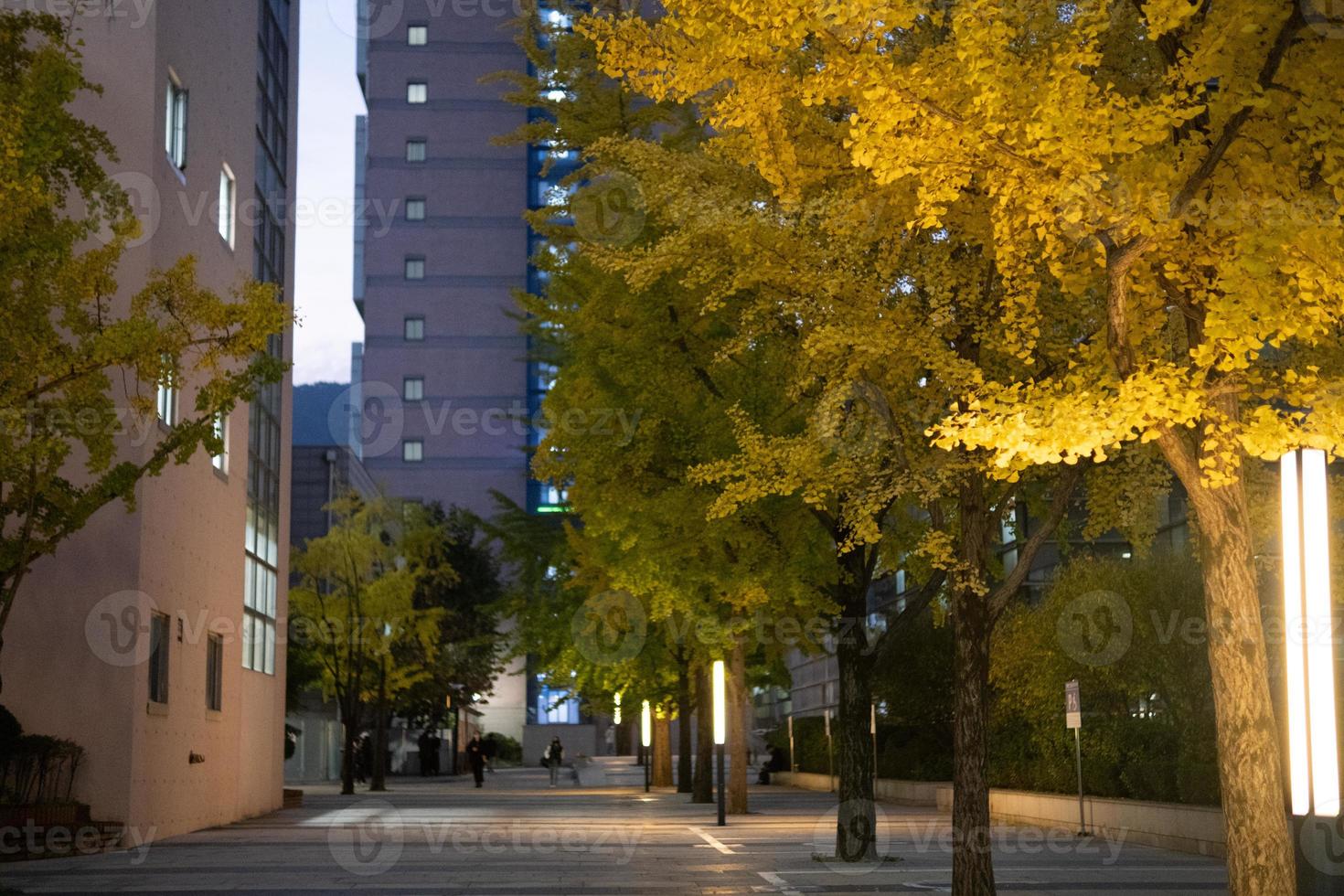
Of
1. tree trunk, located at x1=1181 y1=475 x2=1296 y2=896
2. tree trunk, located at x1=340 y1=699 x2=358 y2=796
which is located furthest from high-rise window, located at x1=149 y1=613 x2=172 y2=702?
tree trunk, located at x1=340 y1=699 x2=358 y2=796

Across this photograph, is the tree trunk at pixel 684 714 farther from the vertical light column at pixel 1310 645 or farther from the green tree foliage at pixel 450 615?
the vertical light column at pixel 1310 645

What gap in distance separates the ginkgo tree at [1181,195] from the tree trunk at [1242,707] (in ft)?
0.04

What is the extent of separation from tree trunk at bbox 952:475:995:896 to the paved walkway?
2.15 metres

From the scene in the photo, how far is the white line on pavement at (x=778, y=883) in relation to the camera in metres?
16.9

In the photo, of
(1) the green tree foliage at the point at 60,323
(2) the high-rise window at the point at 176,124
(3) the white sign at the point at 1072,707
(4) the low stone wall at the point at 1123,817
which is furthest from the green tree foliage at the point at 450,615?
(1) the green tree foliage at the point at 60,323

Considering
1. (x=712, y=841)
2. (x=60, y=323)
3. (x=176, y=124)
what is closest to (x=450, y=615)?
(x=176, y=124)

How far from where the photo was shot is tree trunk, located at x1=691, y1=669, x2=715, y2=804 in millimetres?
39406

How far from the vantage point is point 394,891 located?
663 inches

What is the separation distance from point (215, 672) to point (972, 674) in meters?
20.2

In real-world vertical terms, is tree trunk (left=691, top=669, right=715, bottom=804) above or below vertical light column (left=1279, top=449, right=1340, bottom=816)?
below

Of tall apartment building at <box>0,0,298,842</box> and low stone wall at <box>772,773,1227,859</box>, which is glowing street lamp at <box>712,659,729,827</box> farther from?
tall apartment building at <box>0,0,298,842</box>

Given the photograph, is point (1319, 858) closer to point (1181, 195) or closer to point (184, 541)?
point (1181, 195)

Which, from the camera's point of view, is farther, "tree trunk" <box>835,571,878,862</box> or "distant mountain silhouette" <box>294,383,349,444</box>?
"distant mountain silhouette" <box>294,383,349,444</box>

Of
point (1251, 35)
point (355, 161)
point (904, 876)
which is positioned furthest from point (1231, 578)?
point (355, 161)
